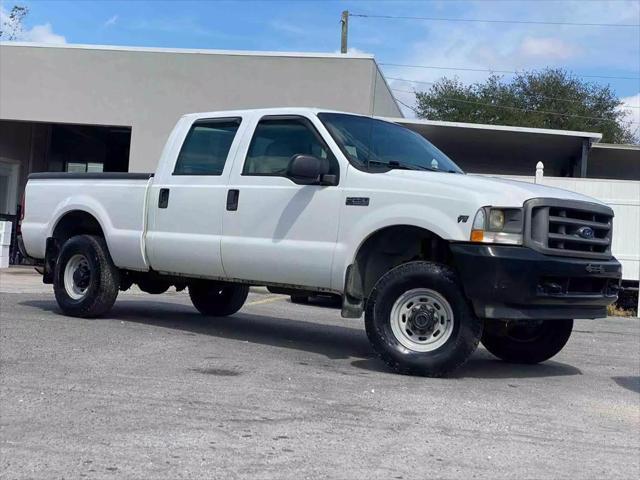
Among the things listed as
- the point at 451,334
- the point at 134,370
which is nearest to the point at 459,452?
the point at 451,334

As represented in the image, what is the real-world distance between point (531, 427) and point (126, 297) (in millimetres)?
8778

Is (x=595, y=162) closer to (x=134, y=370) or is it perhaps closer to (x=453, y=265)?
(x=453, y=265)

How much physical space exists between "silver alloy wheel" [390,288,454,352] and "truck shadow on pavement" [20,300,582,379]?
43 cm

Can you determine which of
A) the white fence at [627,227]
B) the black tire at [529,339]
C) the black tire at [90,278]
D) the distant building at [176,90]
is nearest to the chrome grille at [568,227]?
the black tire at [529,339]

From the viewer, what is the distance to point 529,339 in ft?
25.0

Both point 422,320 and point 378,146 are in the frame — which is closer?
point 422,320

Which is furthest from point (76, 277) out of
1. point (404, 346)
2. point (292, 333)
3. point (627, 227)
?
point (627, 227)

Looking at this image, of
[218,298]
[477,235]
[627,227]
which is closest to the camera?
[477,235]

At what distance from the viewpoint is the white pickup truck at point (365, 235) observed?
20.2 feet

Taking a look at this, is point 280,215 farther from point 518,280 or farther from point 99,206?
point 99,206

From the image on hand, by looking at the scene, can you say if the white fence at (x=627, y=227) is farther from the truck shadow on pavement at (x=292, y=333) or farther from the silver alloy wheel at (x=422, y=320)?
the silver alloy wheel at (x=422, y=320)

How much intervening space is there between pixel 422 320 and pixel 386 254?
80cm

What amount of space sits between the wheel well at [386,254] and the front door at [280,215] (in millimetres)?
264

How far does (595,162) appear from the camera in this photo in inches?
965
